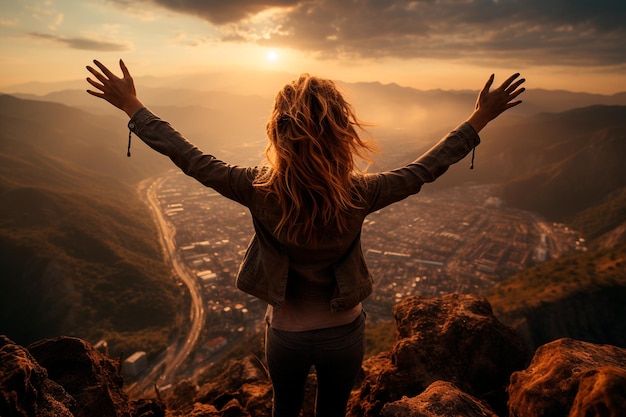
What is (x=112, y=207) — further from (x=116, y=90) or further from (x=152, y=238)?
(x=116, y=90)

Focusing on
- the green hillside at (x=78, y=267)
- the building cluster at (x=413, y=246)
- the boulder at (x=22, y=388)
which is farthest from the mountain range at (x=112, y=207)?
the building cluster at (x=413, y=246)

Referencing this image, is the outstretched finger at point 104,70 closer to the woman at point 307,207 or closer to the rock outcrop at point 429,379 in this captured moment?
the woman at point 307,207

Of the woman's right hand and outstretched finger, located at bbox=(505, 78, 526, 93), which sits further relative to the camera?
outstretched finger, located at bbox=(505, 78, 526, 93)

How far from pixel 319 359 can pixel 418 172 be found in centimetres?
141

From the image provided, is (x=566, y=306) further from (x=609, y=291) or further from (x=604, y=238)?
(x=604, y=238)

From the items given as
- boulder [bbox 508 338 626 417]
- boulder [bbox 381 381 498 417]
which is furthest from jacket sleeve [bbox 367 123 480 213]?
boulder [bbox 381 381 498 417]

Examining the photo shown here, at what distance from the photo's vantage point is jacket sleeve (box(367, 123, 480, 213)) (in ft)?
7.08

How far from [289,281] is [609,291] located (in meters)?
35.4

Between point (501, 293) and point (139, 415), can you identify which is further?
point (501, 293)

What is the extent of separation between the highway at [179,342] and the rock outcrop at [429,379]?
10.5 meters

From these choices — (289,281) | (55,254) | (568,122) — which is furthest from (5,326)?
(568,122)

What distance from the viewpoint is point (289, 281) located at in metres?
2.22

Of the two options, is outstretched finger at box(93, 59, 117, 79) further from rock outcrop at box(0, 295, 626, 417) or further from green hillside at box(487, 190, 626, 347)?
green hillside at box(487, 190, 626, 347)

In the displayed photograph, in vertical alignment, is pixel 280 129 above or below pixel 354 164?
above
